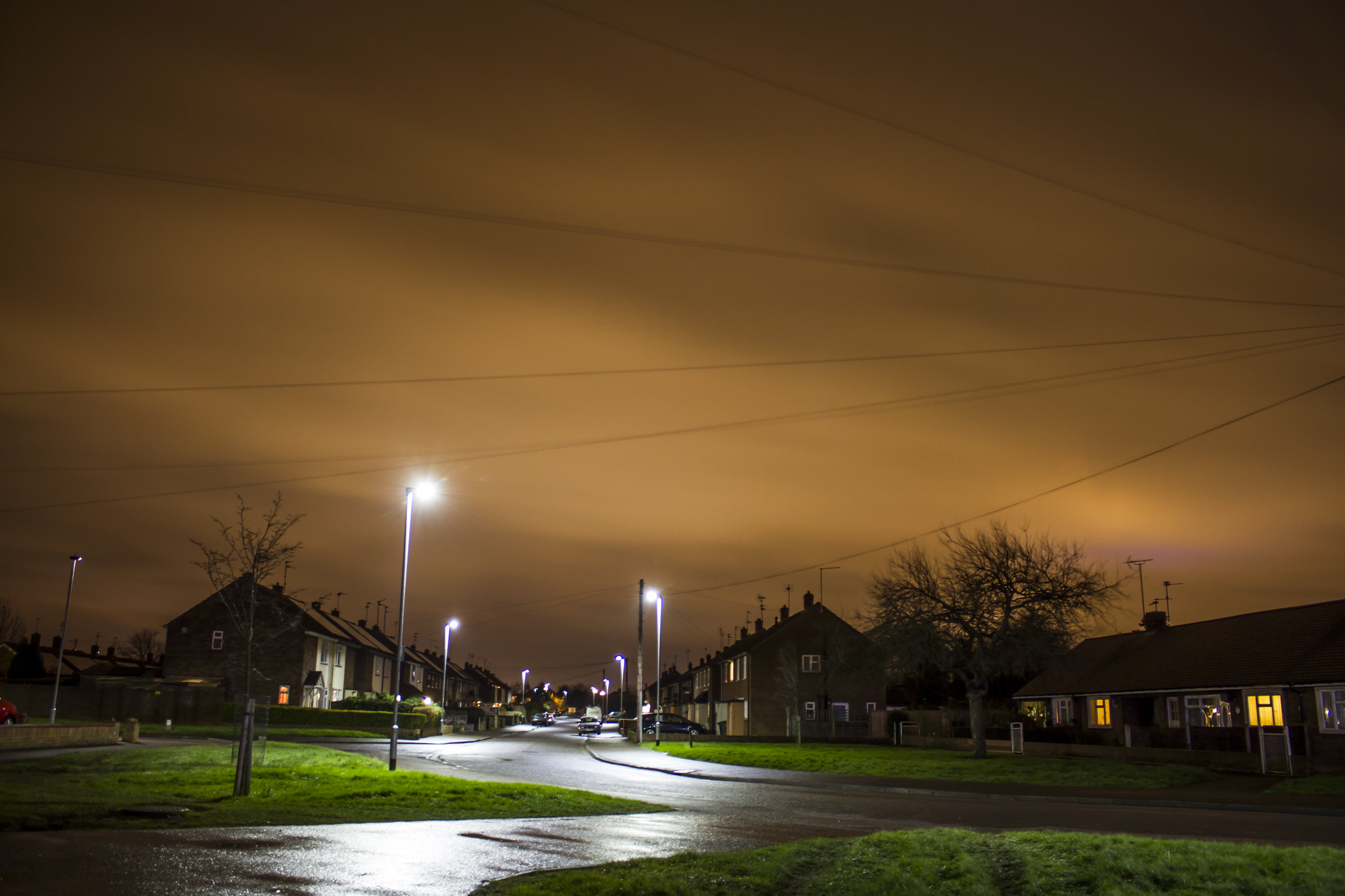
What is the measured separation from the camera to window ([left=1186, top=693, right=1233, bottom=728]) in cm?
4000

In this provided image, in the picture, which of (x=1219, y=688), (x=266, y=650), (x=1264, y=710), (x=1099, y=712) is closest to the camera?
(x=1264, y=710)

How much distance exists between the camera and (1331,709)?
109 ft

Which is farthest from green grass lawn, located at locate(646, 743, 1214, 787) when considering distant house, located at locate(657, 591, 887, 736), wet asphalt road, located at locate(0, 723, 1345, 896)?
distant house, located at locate(657, 591, 887, 736)

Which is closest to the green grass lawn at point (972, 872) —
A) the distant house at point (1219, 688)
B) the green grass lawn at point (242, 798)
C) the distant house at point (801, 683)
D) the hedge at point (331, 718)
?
the green grass lawn at point (242, 798)

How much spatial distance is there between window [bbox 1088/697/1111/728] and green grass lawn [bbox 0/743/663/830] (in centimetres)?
3663

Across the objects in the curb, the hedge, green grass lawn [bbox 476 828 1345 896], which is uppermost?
green grass lawn [bbox 476 828 1345 896]

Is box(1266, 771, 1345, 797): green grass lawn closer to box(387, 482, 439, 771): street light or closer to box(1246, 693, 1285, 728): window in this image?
box(1246, 693, 1285, 728): window

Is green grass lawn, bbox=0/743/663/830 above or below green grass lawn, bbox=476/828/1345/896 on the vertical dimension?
below

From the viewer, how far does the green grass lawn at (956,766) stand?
96.2ft

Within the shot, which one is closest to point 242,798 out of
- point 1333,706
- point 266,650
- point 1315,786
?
point 1315,786

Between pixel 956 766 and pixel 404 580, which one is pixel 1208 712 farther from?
pixel 404 580

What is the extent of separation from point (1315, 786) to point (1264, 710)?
41.7ft

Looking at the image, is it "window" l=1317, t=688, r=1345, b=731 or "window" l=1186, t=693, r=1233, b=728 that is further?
"window" l=1186, t=693, r=1233, b=728

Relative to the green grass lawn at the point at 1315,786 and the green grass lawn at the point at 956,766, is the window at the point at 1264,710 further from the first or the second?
the green grass lawn at the point at 1315,786
